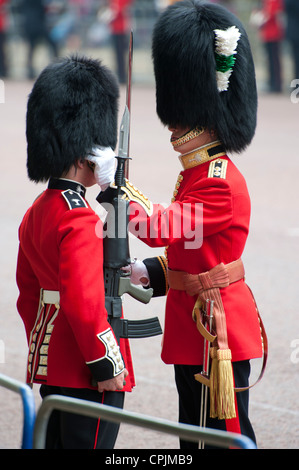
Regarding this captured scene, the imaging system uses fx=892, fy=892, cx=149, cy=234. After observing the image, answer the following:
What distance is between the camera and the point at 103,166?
98.9 inches

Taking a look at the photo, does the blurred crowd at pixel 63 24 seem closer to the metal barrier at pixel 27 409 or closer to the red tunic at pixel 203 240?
the red tunic at pixel 203 240

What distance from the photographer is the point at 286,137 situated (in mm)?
10125

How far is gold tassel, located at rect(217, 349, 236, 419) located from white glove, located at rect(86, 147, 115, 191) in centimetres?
59

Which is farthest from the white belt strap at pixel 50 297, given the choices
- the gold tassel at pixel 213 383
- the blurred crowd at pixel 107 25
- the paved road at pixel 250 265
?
the blurred crowd at pixel 107 25

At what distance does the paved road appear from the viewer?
3.59 m

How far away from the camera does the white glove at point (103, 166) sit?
2514 mm

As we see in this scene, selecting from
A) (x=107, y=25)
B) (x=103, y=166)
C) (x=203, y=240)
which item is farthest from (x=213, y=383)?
(x=107, y=25)

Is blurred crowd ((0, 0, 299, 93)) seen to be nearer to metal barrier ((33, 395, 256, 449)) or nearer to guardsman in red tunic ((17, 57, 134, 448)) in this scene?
guardsman in red tunic ((17, 57, 134, 448))

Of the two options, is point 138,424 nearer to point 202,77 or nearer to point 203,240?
point 203,240

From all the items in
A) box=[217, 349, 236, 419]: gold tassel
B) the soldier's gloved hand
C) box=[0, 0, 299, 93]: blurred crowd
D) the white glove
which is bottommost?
box=[217, 349, 236, 419]: gold tassel

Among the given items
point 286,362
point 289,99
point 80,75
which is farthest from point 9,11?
point 80,75

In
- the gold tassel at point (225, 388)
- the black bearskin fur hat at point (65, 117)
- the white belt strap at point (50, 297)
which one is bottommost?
the gold tassel at point (225, 388)

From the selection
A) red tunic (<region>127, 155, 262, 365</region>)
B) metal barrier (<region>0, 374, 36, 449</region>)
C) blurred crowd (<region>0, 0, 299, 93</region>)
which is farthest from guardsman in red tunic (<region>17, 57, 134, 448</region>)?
blurred crowd (<region>0, 0, 299, 93</region>)
